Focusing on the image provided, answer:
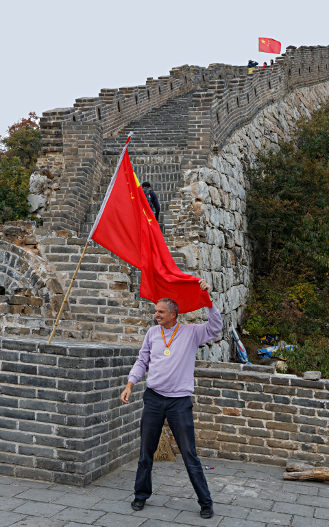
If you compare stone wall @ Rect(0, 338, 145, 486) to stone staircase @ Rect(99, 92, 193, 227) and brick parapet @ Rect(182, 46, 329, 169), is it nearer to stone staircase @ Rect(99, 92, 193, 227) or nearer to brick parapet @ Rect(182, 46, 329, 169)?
stone staircase @ Rect(99, 92, 193, 227)

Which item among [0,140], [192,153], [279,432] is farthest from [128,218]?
[0,140]

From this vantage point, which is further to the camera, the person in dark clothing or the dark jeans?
the person in dark clothing

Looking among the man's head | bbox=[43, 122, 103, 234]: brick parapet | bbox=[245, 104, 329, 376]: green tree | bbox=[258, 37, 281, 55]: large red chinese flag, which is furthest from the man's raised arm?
bbox=[258, 37, 281, 55]: large red chinese flag

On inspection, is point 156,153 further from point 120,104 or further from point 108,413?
point 108,413

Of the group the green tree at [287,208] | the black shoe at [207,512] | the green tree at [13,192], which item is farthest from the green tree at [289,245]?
the black shoe at [207,512]

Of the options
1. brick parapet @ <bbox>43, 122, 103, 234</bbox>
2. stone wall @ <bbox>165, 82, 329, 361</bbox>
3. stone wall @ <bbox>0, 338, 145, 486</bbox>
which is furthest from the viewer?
brick parapet @ <bbox>43, 122, 103, 234</bbox>

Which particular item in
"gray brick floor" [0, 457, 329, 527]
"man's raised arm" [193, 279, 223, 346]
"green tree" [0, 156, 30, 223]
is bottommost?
"gray brick floor" [0, 457, 329, 527]

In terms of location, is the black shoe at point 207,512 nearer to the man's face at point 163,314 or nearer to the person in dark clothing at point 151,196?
the man's face at point 163,314

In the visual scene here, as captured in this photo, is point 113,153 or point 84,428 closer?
point 84,428

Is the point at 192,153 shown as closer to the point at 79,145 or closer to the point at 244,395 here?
the point at 79,145

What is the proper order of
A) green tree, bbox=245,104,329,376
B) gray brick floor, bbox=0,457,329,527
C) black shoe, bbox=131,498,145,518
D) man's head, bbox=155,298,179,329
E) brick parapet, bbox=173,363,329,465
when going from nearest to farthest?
gray brick floor, bbox=0,457,329,527
black shoe, bbox=131,498,145,518
man's head, bbox=155,298,179,329
brick parapet, bbox=173,363,329,465
green tree, bbox=245,104,329,376

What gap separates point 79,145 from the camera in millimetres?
12062

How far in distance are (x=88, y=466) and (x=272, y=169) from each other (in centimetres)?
1150

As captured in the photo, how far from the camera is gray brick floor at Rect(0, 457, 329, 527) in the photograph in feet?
13.2
